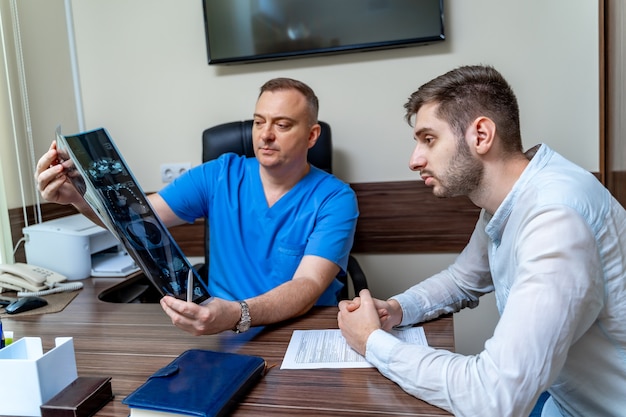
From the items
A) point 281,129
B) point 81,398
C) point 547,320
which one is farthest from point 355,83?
point 81,398

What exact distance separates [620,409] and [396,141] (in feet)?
4.58

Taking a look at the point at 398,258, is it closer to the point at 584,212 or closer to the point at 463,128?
the point at 463,128

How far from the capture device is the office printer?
1.82 m

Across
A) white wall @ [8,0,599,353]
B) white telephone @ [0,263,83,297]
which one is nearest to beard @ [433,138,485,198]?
white wall @ [8,0,599,353]

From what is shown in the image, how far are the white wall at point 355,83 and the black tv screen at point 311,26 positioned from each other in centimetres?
7

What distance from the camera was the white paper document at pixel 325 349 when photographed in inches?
39.9

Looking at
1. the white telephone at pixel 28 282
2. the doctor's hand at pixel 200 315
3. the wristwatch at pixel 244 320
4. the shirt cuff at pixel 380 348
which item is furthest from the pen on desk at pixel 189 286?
the white telephone at pixel 28 282

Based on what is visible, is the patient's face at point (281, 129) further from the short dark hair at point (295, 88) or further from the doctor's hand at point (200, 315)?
the doctor's hand at point (200, 315)

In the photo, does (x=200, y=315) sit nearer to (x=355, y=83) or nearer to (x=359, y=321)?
(x=359, y=321)

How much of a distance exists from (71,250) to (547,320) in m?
1.60

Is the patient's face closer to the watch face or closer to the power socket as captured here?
the watch face

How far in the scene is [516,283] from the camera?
0.86 meters

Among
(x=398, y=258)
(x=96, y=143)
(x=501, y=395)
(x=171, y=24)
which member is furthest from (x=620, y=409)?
(x=171, y=24)

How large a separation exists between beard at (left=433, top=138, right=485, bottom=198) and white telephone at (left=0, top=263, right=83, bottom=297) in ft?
4.20
